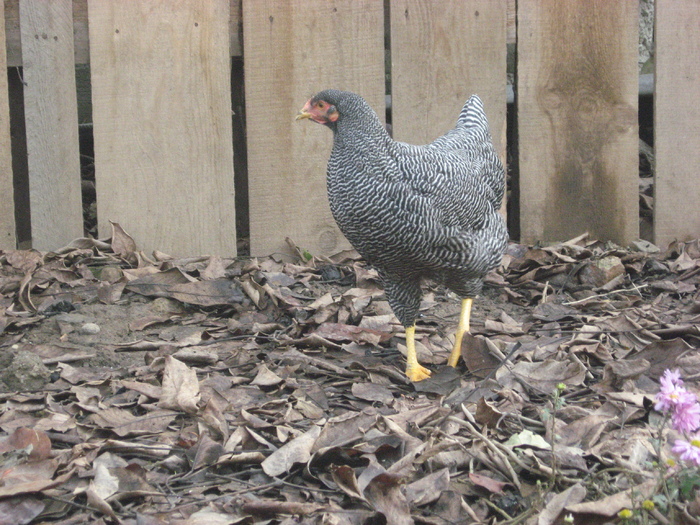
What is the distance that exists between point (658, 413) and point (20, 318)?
9.34 ft

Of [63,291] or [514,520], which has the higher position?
[63,291]

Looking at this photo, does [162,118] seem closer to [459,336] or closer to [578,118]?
[459,336]

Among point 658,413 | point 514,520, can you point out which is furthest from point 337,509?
point 658,413

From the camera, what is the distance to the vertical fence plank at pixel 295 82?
4637 mm

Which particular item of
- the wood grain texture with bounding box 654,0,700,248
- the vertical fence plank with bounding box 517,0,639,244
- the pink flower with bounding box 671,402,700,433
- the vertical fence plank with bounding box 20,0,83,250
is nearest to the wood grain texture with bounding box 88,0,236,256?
the vertical fence plank with bounding box 20,0,83,250

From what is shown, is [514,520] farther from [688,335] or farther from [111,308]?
[111,308]

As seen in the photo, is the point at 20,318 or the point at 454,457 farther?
the point at 20,318

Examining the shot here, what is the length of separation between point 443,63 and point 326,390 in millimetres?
2261

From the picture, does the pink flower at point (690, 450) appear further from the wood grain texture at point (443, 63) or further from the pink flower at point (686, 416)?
the wood grain texture at point (443, 63)

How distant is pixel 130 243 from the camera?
4668 millimetres

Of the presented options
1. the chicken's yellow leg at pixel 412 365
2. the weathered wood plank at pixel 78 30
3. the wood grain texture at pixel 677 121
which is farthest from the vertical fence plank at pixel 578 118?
the weathered wood plank at pixel 78 30

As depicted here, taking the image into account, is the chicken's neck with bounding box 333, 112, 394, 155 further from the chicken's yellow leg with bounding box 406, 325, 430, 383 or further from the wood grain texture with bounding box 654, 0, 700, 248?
the wood grain texture with bounding box 654, 0, 700, 248

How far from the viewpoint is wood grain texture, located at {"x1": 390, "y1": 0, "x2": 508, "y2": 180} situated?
4660 mm

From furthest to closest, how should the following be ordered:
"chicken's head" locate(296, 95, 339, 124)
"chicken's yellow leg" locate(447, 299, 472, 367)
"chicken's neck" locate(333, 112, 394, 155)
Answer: "chicken's yellow leg" locate(447, 299, 472, 367), "chicken's head" locate(296, 95, 339, 124), "chicken's neck" locate(333, 112, 394, 155)
